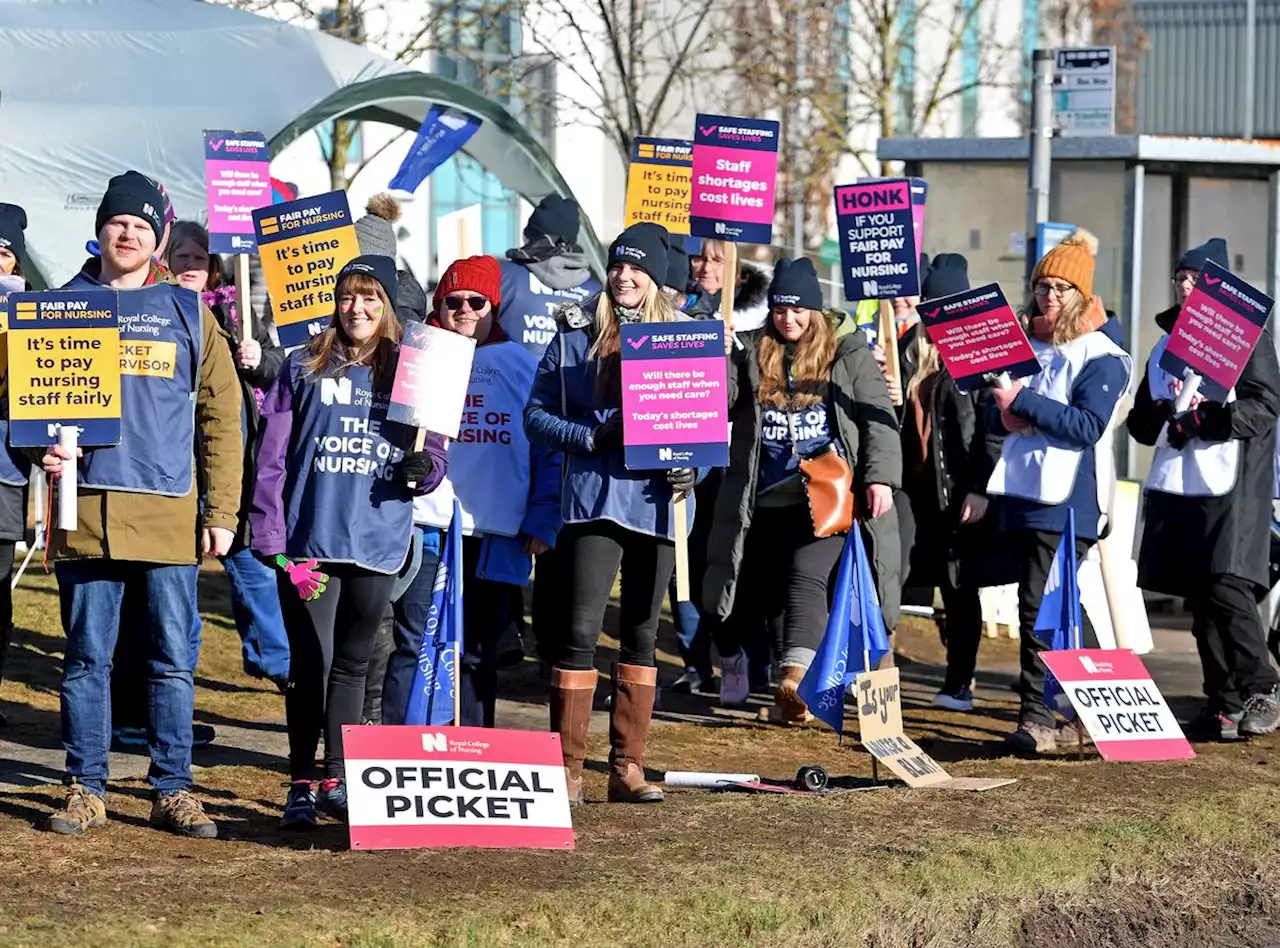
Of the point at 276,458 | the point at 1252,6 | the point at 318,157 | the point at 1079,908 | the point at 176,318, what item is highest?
the point at 1252,6

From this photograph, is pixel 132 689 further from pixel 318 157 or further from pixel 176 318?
pixel 318 157

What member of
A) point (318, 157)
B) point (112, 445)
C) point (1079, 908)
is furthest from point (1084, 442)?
point (318, 157)

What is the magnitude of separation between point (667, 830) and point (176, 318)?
7.02ft

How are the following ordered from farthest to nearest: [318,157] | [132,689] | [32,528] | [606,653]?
[318,157] < [32,528] < [606,653] < [132,689]

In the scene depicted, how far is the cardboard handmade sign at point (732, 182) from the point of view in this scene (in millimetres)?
9969

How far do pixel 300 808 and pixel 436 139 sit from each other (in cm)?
865

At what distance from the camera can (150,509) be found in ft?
21.4

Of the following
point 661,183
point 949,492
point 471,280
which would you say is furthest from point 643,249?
point 661,183

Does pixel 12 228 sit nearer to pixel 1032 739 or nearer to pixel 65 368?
pixel 65 368

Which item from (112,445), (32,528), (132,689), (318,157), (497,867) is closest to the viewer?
(497,867)

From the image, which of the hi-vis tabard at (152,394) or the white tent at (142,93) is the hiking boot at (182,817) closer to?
the hi-vis tabard at (152,394)

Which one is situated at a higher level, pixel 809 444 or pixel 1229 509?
pixel 809 444

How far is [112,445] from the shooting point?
254 inches

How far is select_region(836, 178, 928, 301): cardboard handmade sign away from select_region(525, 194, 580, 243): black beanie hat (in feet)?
4.90
